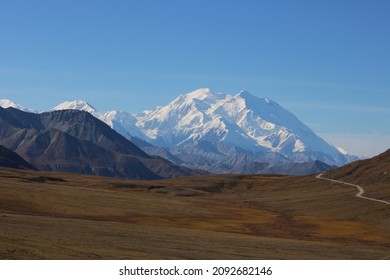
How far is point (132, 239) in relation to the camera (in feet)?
181

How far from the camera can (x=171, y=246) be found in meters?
51.7

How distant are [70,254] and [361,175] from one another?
135606 mm

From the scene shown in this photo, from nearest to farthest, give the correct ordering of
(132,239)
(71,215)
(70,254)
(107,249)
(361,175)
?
(70,254)
(107,249)
(132,239)
(71,215)
(361,175)

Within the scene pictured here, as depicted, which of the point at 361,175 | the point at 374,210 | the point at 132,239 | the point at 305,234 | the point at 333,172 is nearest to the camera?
the point at 132,239

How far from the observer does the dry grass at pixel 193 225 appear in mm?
47584

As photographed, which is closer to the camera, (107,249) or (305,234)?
(107,249)

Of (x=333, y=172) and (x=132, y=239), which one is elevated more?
(x=333, y=172)

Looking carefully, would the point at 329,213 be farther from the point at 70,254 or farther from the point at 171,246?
the point at 70,254

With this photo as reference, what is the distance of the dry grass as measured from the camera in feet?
156

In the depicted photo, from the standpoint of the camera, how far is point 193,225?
284 feet
